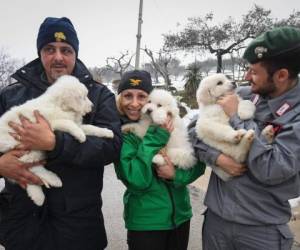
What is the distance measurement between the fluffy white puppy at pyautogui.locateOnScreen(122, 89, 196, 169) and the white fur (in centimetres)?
26

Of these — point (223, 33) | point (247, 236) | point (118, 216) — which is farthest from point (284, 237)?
point (223, 33)

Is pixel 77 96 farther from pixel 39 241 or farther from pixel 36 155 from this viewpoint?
pixel 39 241

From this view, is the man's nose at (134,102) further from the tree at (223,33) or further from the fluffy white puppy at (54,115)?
the tree at (223,33)

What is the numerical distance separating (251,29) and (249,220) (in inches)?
832

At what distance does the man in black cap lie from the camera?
7.26 feet

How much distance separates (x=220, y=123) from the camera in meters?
2.69

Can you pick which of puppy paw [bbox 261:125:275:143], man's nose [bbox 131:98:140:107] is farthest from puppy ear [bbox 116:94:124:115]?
puppy paw [bbox 261:125:275:143]

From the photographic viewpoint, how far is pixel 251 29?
70.6 feet

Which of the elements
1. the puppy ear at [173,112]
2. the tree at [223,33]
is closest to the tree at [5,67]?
the tree at [223,33]

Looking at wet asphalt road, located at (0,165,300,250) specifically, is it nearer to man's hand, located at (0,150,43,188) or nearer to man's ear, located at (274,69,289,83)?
man's hand, located at (0,150,43,188)

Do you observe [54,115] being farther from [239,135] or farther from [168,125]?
[239,135]

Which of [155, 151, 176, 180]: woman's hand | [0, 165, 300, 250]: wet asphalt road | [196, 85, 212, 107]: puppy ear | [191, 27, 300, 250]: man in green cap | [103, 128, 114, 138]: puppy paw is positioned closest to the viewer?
[191, 27, 300, 250]: man in green cap

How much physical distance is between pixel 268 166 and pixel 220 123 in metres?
0.69

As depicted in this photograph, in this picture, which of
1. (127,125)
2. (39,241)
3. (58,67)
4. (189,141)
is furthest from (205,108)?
(39,241)
